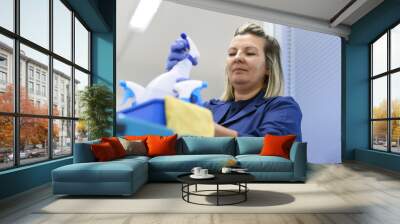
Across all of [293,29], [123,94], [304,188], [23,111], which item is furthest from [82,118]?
[293,29]

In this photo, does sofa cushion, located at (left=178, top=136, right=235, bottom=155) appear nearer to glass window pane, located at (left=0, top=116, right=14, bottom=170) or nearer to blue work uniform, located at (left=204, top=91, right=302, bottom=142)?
blue work uniform, located at (left=204, top=91, right=302, bottom=142)

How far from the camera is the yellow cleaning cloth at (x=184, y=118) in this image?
7.54m

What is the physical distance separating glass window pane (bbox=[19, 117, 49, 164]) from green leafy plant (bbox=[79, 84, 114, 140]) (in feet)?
4.47

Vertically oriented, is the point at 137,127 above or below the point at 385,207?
above

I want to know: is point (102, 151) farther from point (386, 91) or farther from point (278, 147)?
point (386, 91)

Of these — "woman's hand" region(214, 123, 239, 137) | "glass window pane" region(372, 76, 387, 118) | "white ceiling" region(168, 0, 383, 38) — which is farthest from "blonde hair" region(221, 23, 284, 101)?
"glass window pane" region(372, 76, 387, 118)

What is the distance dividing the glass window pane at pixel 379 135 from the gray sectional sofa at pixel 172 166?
3.36m

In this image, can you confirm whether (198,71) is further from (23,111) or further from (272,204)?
(272,204)

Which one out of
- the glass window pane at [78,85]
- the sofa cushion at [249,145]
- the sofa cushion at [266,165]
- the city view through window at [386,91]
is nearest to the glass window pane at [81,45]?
the glass window pane at [78,85]

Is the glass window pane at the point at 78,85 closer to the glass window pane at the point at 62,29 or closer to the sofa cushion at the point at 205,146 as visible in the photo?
the glass window pane at the point at 62,29

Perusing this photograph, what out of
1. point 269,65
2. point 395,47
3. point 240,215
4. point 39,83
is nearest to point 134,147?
point 39,83

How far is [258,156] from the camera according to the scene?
5711 mm

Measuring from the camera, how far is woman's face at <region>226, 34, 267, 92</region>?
758 cm

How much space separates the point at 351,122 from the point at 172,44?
459 cm
